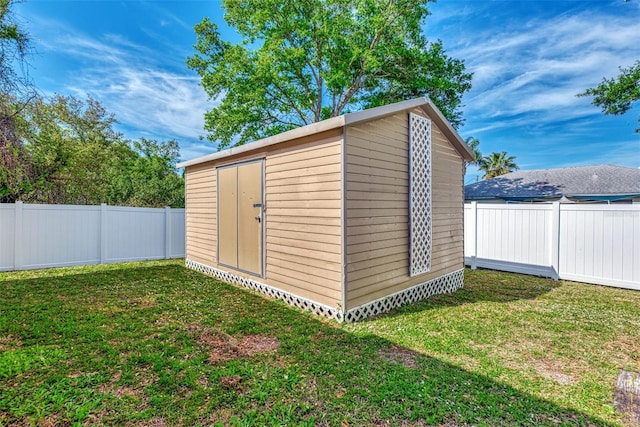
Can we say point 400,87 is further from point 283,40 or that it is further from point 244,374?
point 244,374

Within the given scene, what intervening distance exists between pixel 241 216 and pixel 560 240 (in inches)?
262

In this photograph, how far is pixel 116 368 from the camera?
2.67 metres

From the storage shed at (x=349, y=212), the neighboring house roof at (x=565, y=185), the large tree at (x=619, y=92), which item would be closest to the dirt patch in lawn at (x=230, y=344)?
the storage shed at (x=349, y=212)

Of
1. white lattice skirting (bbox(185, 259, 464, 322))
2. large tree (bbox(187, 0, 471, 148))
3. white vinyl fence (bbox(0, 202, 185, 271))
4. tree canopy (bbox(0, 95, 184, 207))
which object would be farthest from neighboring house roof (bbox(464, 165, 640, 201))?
tree canopy (bbox(0, 95, 184, 207))

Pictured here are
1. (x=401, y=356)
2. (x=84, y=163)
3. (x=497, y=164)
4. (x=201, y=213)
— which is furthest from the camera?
(x=497, y=164)

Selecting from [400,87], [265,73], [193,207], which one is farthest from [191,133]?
[400,87]

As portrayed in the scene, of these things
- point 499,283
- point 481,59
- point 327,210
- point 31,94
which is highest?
point 481,59

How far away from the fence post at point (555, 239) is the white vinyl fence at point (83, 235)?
31.9ft

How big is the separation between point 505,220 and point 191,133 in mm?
14030

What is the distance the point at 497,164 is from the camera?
3584 centimetres

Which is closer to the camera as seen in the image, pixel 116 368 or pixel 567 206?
pixel 116 368

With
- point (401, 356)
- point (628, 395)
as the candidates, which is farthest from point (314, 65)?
point (628, 395)

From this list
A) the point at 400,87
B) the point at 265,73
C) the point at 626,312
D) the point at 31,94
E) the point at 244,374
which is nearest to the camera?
the point at 244,374

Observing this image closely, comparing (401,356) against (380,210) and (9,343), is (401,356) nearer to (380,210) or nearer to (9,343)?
(380,210)
